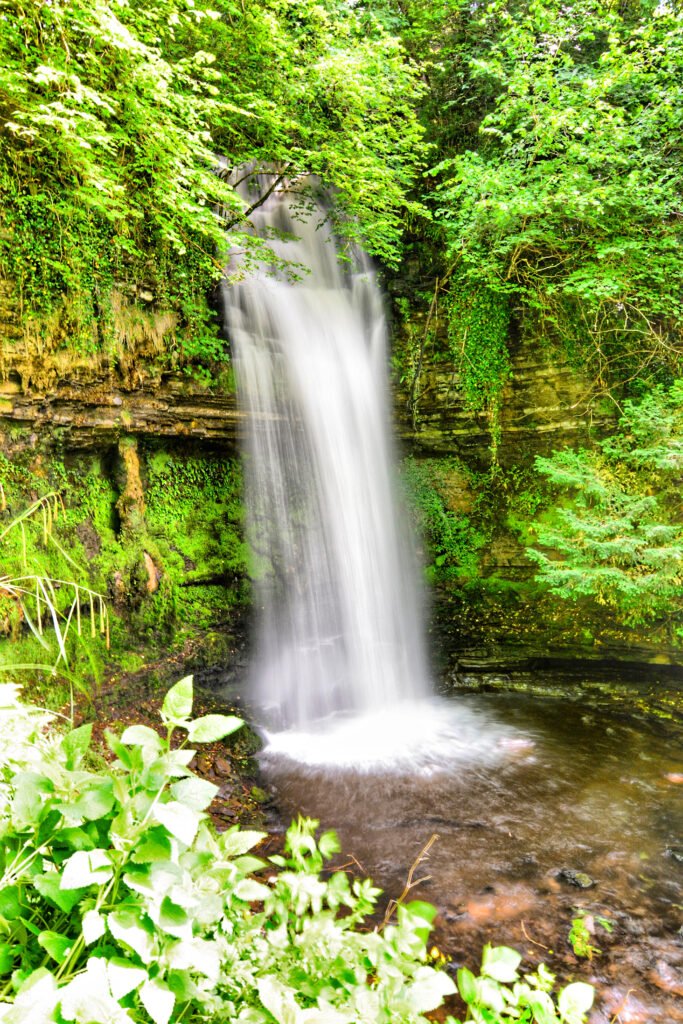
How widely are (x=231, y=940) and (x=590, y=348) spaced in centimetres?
765

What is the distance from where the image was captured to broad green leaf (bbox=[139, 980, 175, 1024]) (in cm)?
63

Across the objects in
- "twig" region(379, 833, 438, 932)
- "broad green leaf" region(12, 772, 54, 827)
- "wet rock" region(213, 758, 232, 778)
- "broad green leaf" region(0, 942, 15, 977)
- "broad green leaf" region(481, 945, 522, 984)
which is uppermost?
"broad green leaf" region(12, 772, 54, 827)

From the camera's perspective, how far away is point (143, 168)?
15.8 feet

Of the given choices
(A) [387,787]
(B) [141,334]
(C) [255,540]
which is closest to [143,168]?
(B) [141,334]

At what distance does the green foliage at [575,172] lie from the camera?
18.6 ft

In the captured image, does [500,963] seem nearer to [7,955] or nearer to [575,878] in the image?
[7,955]

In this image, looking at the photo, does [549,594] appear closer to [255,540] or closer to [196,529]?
[255,540]

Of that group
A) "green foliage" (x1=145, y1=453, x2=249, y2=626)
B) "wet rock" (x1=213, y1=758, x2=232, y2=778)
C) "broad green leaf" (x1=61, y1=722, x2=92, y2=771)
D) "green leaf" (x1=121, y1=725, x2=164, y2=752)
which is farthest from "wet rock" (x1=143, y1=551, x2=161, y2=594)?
"green leaf" (x1=121, y1=725, x2=164, y2=752)

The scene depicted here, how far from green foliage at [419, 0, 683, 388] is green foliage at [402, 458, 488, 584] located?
252 centimetres

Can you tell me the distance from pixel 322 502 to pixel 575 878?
16.6ft

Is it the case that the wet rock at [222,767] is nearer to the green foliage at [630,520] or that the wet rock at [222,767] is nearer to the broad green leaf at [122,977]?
the green foliage at [630,520]

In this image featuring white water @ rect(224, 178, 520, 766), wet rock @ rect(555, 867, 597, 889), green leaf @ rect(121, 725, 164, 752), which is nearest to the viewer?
green leaf @ rect(121, 725, 164, 752)

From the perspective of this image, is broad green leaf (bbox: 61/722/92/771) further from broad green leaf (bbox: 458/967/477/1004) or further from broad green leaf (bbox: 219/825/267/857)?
broad green leaf (bbox: 458/967/477/1004)

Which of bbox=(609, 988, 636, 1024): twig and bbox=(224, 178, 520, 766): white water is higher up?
bbox=(224, 178, 520, 766): white water
